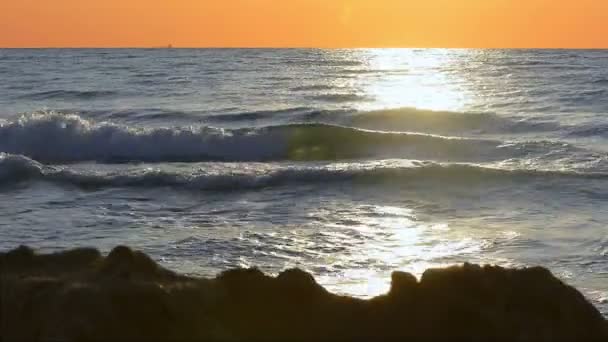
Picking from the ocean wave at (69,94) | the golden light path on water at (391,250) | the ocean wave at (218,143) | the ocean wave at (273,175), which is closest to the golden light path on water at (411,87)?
the ocean wave at (218,143)

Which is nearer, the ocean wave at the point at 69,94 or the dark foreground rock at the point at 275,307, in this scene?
the dark foreground rock at the point at 275,307

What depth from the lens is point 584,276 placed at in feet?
24.4

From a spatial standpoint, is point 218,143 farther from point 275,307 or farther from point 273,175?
point 275,307

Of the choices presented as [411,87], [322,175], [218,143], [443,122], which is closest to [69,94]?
[218,143]

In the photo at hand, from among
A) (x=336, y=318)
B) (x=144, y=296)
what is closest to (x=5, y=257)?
(x=144, y=296)

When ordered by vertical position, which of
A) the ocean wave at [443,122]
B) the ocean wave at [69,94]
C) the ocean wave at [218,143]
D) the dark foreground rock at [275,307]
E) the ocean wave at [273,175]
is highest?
the ocean wave at [69,94]

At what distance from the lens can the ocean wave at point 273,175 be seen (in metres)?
13.8

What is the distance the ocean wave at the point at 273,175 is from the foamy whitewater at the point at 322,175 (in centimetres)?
5

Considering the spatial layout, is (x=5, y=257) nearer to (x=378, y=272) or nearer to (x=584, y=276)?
(x=378, y=272)

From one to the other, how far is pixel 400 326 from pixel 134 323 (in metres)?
0.84

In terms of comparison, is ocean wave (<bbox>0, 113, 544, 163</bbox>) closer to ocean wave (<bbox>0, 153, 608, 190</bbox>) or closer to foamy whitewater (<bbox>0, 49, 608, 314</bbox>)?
foamy whitewater (<bbox>0, 49, 608, 314</bbox>)

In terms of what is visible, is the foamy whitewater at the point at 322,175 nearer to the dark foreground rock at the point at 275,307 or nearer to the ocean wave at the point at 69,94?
the ocean wave at the point at 69,94

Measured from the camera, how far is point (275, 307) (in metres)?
2.90

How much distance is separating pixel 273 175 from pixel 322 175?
2.57 feet
